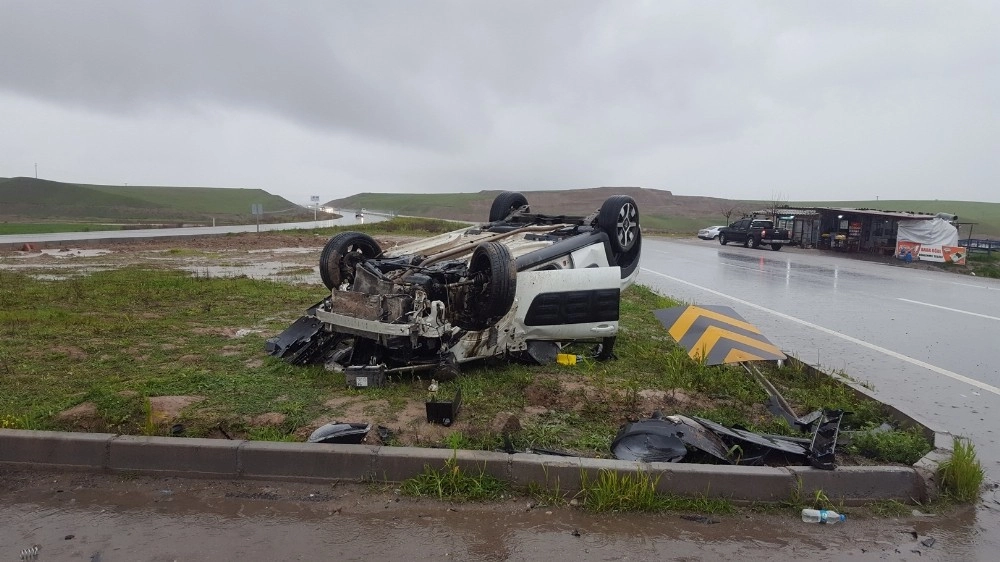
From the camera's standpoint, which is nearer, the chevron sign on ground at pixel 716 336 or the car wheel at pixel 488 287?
the chevron sign on ground at pixel 716 336

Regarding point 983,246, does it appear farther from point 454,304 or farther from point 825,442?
point 454,304

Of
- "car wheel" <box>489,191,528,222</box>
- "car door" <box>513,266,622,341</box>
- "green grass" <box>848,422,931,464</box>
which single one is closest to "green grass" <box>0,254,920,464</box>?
"car door" <box>513,266,622,341</box>

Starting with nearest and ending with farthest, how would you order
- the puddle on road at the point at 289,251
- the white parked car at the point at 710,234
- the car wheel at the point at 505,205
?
the car wheel at the point at 505,205 → the puddle on road at the point at 289,251 → the white parked car at the point at 710,234

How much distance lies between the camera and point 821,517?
142 inches

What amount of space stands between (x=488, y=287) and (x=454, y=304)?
38cm

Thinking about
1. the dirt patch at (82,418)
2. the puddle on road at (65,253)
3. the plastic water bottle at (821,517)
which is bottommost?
the puddle on road at (65,253)

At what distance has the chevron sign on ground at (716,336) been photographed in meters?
5.50

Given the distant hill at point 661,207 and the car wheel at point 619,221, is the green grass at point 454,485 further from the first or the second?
the distant hill at point 661,207

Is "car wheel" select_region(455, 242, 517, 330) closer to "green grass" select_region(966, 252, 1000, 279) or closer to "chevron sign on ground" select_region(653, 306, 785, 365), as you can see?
"chevron sign on ground" select_region(653, 306, 785, 365)

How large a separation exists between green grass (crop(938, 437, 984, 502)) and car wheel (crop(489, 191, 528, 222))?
6.64 m

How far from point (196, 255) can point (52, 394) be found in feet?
65.1

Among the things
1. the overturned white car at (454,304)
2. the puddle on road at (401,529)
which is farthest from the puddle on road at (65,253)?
the puddle on road at (401,529)

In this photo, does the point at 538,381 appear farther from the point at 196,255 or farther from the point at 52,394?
the point at 196,255

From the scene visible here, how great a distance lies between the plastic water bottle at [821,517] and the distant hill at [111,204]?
7728cm
